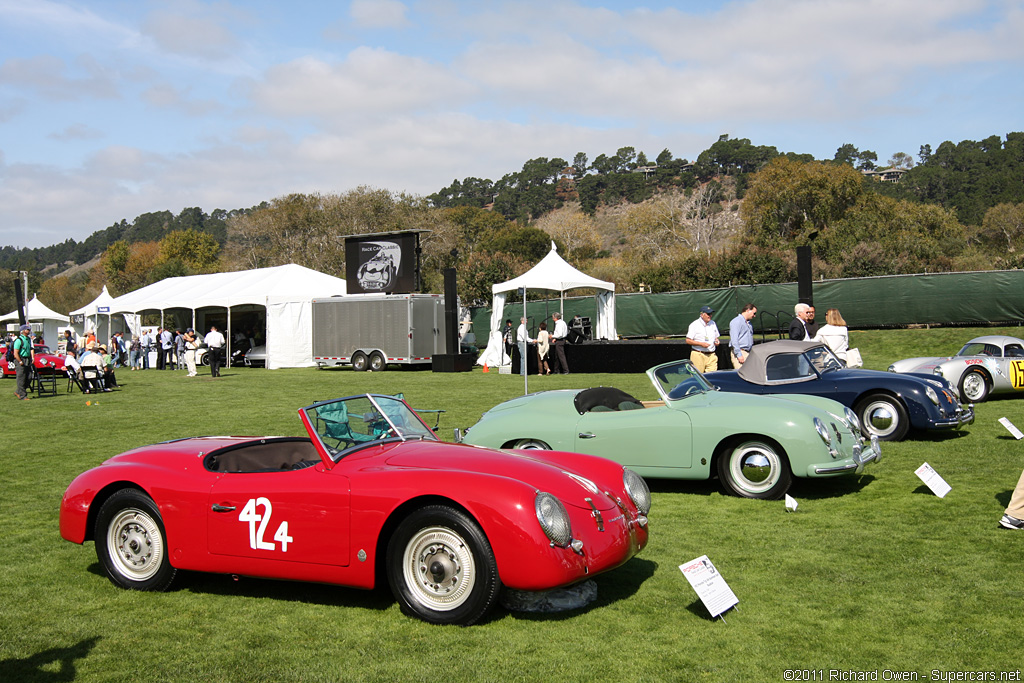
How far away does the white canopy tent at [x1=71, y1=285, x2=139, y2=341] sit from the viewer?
1563 inches

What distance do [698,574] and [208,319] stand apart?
1619 inches

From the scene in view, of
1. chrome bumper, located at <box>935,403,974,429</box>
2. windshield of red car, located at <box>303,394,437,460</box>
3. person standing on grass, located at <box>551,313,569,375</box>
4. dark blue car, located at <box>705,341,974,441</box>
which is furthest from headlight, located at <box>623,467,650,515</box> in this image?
person standing on grass, located at <box>551,313,569,375</box>

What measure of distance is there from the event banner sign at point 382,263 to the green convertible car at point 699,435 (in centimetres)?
2398

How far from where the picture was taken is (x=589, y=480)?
16.0 ft

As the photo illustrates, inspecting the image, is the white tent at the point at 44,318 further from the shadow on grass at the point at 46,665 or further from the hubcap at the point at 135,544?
the shadow on grass at the point at 46,665

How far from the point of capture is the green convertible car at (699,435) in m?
7.32

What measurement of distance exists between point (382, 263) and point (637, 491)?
27883 millimetres

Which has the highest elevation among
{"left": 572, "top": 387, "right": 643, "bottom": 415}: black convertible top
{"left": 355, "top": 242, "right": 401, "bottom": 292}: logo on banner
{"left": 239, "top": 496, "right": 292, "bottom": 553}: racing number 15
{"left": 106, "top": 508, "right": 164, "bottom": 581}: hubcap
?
{"left": 355, "top": 242, "right": 401, "bottom": 292}: logo on banner

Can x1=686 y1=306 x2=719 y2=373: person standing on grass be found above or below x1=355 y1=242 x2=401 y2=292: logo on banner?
below

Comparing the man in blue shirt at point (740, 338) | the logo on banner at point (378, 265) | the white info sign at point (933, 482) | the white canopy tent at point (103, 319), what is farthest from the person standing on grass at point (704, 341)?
the white canopy tent at point (103, 319)

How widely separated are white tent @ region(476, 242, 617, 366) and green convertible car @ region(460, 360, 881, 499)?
54.6ft

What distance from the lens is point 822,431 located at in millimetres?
7312

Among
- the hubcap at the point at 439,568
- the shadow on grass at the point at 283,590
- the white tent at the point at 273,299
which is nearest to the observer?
the hubcap at the point at 439,568

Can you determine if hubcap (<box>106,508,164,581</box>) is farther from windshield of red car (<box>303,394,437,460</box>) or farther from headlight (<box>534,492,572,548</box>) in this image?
headlight (<box>534,492,572,548</box>)
